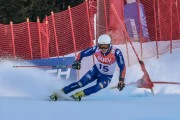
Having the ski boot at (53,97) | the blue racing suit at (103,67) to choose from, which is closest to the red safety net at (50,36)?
the blue racing suit at (103,67)

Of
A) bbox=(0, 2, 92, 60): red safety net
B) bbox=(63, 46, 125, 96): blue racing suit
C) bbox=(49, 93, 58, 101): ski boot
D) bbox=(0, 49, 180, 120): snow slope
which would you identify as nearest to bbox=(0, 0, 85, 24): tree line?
bbox=(0, 2, 92, 60): red safety net

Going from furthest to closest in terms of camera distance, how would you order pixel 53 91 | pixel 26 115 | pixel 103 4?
pixel 103 4
pixel 53 91
pixel 26 115

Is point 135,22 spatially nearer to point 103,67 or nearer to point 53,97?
point 103,67

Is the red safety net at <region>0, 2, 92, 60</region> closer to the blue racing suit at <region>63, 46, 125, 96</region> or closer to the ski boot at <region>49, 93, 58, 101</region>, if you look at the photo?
the blue racing suit at <region>63, 46, 125, 96</region>

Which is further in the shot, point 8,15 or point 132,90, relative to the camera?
point 8,15

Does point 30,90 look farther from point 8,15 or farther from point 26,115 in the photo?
point 8,15

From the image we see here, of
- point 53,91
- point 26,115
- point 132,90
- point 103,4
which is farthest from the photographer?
point 103,4

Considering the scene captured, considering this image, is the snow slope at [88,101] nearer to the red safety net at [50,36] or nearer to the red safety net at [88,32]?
the red safety net at [88,32]

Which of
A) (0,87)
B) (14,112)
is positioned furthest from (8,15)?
(14,112)

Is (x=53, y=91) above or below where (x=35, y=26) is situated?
below

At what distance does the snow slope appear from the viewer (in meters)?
5.76

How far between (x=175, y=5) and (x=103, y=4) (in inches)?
97.2

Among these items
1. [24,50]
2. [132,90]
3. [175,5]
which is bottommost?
[132,90]

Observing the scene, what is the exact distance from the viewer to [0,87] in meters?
9.27
